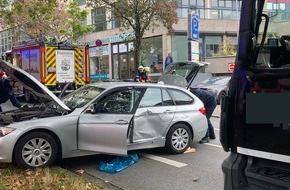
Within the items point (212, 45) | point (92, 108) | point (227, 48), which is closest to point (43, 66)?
point (92, 108)

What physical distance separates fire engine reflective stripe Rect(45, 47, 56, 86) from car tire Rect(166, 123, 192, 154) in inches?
418

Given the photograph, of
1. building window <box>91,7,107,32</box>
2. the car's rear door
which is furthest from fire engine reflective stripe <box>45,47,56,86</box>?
building window <box>91,7,107,32</box>

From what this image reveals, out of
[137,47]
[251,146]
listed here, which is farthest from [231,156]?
[137,47]

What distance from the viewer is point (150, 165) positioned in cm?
692

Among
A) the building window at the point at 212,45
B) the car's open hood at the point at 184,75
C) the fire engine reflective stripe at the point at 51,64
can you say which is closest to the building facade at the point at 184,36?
the building window at the point at 212,45

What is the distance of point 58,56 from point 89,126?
1162 cm

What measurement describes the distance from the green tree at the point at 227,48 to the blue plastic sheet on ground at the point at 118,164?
23.1 meters

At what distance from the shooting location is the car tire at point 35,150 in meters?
6.15

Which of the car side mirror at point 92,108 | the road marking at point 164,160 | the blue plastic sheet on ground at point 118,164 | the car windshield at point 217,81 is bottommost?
the road marking at point 164,160

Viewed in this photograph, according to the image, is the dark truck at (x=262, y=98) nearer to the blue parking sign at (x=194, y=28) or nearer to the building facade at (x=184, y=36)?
the blue parking sign at (x=194, y=28)

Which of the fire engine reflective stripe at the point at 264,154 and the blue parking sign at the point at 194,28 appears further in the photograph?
the blue parking sign at the point at 194,28

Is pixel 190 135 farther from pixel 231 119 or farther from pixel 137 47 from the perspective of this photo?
pixel 137 47

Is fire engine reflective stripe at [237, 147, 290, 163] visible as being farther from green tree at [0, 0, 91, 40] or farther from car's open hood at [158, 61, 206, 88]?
green tree at [0, 0, 91, 40]

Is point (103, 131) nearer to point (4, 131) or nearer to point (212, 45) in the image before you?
point (4, 131)
